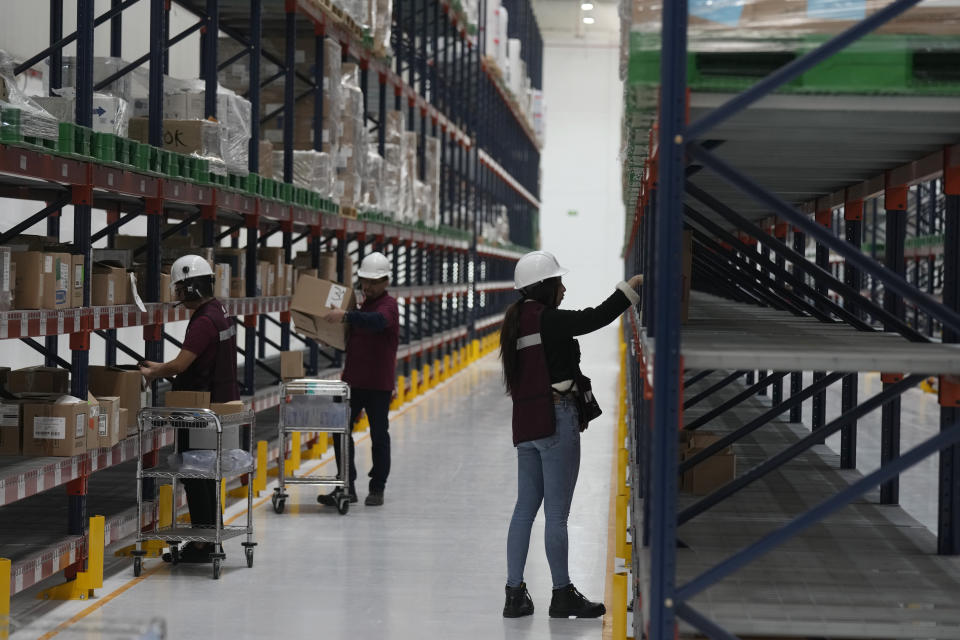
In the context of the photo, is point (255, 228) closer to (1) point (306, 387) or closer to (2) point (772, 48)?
(1) point (306, 387)

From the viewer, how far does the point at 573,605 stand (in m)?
6.24

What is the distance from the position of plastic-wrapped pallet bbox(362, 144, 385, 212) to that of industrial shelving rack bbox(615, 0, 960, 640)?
669 centimetres

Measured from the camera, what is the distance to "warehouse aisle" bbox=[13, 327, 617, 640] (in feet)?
20.2

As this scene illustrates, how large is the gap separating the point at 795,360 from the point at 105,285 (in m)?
4.58

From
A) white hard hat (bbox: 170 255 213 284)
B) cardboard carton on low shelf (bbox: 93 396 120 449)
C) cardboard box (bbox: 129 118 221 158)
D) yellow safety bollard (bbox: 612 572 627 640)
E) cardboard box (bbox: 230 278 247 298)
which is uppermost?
cardboard box (bbox: 129 118 221 158)

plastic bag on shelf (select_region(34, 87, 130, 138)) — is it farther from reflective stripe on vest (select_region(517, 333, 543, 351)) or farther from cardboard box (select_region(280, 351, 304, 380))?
cardboard box (select_region(280, 351, 304, 380))

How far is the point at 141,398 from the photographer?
24.8 ft

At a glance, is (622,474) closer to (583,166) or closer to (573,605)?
(573,605)

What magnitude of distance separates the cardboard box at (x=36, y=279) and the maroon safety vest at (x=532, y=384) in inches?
93.2

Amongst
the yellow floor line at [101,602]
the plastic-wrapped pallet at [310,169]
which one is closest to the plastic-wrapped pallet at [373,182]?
the plastic-wrapped pallet at [310,169]

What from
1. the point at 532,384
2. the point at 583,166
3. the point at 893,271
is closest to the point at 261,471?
the point at 532,384

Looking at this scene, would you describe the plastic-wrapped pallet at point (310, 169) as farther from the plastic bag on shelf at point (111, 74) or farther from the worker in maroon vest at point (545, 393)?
the worker in maroon vest at point (545, 393)

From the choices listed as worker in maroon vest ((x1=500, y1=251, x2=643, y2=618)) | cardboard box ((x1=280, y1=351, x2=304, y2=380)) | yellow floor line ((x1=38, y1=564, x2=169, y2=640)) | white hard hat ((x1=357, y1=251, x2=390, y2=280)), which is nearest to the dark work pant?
cardboard box ((x1=280, y1=351, x2=304, y2=380))

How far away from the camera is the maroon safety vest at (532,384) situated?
584 centimetres
